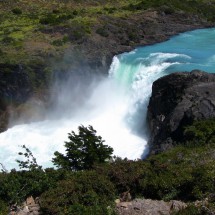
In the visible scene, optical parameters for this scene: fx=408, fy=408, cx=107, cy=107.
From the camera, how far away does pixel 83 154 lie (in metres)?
19.1

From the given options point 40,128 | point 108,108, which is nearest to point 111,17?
point 108,108

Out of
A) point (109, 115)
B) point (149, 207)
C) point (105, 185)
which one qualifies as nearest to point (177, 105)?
point (109, 115)

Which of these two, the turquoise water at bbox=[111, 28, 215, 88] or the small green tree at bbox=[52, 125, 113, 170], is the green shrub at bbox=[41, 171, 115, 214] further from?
the turquoise water at bbox=[111, 28, 215, 88]

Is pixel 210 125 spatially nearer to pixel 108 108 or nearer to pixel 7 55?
pixel 108 108

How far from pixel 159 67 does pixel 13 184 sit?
2351 centimetres

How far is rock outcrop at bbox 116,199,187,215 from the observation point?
12523 millimetres

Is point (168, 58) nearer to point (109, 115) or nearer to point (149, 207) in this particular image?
point (109, 115)

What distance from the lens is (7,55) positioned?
3778cm

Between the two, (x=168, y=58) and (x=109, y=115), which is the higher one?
Result: (x=168, y=58)

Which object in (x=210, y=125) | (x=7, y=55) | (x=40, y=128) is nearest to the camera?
(x=210, y=125)

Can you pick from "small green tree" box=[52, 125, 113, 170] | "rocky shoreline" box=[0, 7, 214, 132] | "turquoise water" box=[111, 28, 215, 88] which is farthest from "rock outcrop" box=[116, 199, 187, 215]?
"rocky shoreline" box=[0, 7, 214, 132]

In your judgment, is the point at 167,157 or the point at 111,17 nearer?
the point at 167,157

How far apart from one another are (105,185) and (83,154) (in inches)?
218

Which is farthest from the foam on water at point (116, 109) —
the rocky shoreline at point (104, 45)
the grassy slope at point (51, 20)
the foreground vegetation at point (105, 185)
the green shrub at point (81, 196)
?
the green shrub at point (81, 196)
